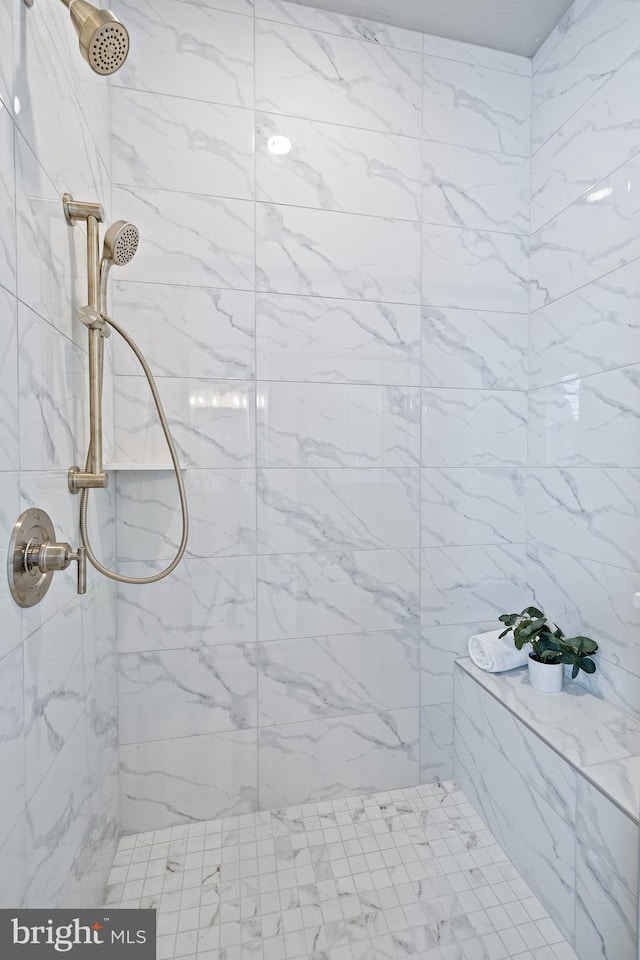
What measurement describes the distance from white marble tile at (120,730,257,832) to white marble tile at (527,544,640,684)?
114 centimetres

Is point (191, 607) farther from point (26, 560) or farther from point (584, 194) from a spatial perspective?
point (584, 194)

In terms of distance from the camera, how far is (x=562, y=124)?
1.63m

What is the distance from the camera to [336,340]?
62.7 inches

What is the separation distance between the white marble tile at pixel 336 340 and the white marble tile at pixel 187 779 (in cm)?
122

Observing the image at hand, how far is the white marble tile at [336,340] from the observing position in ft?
5.07

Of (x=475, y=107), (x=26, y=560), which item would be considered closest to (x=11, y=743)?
(x=26, y=560)

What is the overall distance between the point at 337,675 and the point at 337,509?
575 millimetres

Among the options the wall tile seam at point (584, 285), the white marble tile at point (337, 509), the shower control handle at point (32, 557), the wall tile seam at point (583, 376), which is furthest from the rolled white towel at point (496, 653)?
the shower control handle at point (32, 557)

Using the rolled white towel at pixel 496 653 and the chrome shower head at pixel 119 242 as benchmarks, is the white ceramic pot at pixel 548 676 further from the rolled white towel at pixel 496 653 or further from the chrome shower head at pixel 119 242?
the chrome shower head at pixel 119 242

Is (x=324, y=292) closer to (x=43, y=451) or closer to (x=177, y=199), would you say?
(x=177, y=199)

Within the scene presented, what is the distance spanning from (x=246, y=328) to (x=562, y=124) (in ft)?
4.28

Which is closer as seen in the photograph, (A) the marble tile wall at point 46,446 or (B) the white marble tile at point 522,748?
(A) the marble tile wall at point 46,446

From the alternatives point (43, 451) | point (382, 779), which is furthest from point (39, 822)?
point (382, 779)

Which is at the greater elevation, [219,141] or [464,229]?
[219,141]
